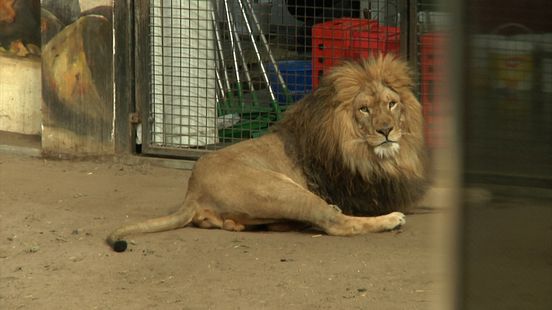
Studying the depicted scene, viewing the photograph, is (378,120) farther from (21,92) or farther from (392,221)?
(21,92)

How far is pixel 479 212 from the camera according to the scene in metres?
1.22

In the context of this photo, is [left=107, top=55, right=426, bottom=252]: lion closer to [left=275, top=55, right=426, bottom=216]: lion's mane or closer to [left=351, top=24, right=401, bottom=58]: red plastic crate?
[left=275, top=55, right=426, bottom=216]: lion's mane

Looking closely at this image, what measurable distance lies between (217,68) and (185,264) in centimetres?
292

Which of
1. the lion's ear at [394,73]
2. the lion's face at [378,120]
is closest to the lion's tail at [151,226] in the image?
the lion's face at [378,120]

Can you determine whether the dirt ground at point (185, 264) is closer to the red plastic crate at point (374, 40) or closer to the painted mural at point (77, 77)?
the painted mural at point (77, 77)

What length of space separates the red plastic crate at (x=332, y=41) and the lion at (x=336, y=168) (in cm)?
128

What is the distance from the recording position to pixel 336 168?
630cm

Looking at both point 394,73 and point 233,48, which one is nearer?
point 394,73

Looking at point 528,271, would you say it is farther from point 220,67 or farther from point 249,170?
point 220,67

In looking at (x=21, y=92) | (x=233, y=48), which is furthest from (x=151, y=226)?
(x=21, y=92)

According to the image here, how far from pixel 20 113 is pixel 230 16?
2.24 meters

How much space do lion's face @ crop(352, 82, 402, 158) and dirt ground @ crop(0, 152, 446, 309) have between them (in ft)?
1.67

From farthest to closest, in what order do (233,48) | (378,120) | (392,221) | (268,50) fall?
(233,48) → (268,50) → (378,120) → (392,221)

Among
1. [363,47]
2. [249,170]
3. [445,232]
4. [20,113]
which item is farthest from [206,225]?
[445,232]
